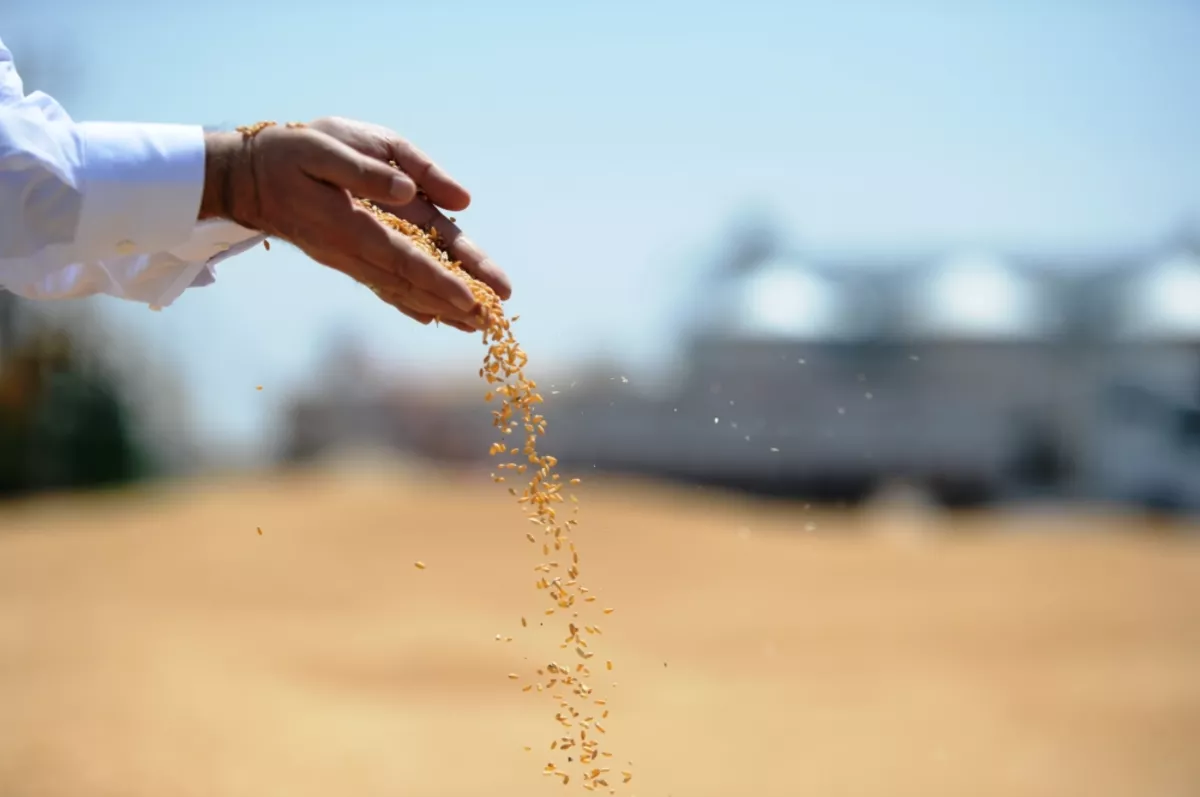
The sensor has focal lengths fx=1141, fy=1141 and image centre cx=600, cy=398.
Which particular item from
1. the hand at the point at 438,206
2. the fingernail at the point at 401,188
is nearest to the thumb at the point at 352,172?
the fingernail at the point at 401,188

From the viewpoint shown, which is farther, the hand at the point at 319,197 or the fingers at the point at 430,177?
the fingers at the point at 430,177

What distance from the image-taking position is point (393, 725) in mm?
6777

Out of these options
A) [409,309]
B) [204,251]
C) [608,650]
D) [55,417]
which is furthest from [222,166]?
[55,417]

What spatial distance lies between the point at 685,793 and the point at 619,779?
1.07 feet

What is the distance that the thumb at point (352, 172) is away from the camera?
1821 mm

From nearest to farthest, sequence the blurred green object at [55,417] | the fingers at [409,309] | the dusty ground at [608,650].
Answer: the fingers at [409,309]
the dusty ground at [608,650]
the blurred green object at [55,417]

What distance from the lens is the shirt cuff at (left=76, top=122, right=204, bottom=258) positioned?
71.1 inches

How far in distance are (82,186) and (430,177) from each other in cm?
69

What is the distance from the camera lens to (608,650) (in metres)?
9.05

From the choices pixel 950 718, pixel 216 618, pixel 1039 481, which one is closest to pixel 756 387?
pixel 1039 481

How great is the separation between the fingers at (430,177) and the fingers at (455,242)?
0.09 ft

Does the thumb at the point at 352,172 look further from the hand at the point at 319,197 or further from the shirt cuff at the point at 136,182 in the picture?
the shirt cuff at the point at 136,182

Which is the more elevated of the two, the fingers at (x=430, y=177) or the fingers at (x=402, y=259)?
the fingers at (x=430, y=177)

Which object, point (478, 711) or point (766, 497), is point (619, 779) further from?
point (766, 497)
